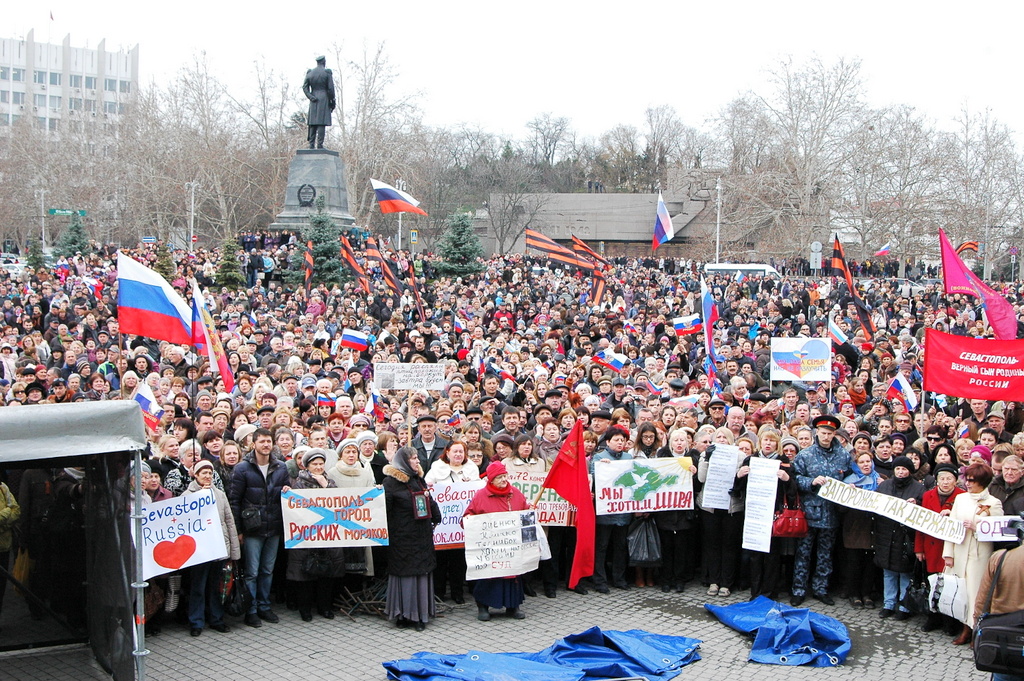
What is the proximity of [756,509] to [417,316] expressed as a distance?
51.1 feet

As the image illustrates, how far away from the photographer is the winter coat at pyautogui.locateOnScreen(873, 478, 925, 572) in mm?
8641

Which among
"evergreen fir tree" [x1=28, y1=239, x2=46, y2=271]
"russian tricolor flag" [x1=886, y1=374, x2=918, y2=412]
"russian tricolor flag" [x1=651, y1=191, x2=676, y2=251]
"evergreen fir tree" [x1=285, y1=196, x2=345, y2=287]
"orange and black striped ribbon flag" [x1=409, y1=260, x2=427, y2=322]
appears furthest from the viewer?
"evergreen fir tree" [x1=28, y1=239, x2=46, y2=271]

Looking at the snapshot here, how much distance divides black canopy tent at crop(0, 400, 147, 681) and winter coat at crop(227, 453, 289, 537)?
117 centimetres

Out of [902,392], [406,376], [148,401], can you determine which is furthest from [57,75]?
[902,392]

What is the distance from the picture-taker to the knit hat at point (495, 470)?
28.3 ft

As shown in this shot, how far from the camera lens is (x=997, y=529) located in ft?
25.4

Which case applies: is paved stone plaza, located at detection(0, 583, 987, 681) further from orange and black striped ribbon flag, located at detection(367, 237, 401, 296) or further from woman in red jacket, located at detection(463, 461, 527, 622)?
orange and black striped ribbon flag, located at detection(367, 237, 401, 296)

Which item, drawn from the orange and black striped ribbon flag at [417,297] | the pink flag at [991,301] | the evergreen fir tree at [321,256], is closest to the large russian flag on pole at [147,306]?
the pink flag at [991,301]

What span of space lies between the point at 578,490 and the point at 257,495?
266 centimetres

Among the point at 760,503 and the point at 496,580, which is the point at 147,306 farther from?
the point at 760,503

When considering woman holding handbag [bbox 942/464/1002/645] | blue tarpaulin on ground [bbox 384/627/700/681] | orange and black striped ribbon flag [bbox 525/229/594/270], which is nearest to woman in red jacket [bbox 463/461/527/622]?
blue tarpaulin on ground [bbox 384/627/700/681]

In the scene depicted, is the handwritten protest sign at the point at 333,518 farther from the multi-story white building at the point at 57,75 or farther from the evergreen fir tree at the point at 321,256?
the multi-story white building at the point at 57,75

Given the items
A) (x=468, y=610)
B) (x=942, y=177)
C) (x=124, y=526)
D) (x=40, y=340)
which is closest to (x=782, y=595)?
(x=468, y=610)

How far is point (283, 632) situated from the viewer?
8.21 metres
